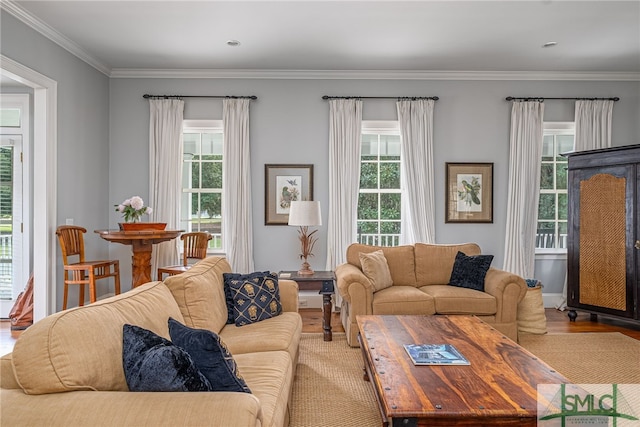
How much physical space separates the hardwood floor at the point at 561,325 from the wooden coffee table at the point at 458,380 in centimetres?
183

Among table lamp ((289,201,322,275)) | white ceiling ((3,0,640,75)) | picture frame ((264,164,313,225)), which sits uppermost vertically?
white ceiling ((3,0,640,75))

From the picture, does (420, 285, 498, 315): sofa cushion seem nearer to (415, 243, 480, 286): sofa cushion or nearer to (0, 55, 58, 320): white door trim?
(415, 243, 480, 286): sofa cushion

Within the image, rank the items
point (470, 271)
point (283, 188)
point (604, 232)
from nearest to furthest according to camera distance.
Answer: point (470, 271)
point (604, 232)
point (283, 188)

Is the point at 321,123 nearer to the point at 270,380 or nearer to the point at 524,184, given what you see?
the point at 524,184

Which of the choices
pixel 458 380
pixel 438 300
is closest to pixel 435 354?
pixel 458 380

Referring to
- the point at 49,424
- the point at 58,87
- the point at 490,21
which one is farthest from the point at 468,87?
the point at 49,424

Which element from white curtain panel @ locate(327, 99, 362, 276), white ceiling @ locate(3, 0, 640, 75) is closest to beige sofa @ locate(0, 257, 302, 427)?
white ceiling @ locate(3, 0, 640, 75)

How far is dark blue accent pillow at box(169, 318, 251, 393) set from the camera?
5.16 ft

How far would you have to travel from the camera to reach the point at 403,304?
12.8 feet

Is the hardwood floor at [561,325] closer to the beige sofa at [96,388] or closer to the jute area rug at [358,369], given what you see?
the jute area rug at [358,369]

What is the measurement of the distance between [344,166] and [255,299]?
267cm

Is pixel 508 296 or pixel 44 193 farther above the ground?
pixel 44 193

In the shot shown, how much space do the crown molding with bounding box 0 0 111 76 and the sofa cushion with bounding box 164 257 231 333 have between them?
274cm

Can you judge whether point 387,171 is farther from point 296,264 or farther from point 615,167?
point 615,167
